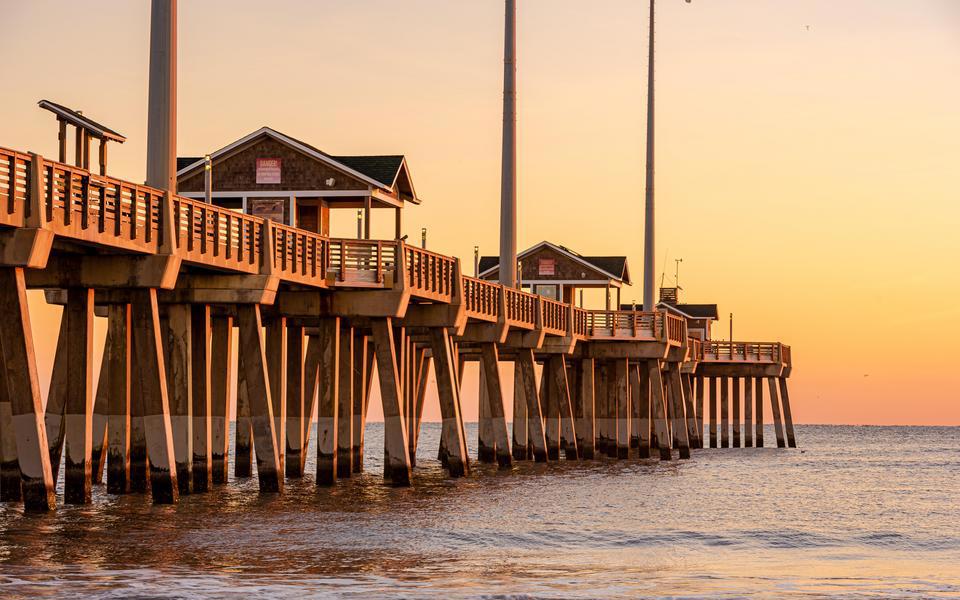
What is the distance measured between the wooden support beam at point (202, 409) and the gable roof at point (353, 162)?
29.8 feet

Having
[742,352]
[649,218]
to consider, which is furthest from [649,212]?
[742,352]

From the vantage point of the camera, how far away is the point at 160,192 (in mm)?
26141

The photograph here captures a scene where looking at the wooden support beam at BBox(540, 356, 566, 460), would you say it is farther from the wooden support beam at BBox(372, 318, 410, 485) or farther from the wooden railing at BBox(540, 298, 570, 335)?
the wooden support beam at BBox(372, 318, 410, 485)

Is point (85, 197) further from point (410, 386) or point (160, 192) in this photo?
point (410, 386)

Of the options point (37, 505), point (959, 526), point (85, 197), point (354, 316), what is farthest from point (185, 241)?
point (959, 526)

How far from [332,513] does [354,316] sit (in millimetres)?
6316

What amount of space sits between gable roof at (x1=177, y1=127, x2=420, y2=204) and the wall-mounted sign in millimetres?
26545

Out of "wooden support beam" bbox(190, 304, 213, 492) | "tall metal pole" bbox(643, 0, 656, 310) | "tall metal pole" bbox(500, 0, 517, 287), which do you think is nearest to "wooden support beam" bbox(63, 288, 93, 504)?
"wooden support beam" bbox(190, 304, 213, 492)

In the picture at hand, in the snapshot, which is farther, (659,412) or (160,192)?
(659,412)

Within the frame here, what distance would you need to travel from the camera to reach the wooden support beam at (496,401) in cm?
4678

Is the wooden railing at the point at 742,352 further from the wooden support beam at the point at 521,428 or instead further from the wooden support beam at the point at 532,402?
the wooden support beam at the point at 532,402

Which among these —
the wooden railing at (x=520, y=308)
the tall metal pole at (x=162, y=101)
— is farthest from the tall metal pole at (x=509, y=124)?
the tall metal pole at (x=162, y=101)

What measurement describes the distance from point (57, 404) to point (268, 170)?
10879 mm

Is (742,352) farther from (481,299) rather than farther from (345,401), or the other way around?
(345,401)
